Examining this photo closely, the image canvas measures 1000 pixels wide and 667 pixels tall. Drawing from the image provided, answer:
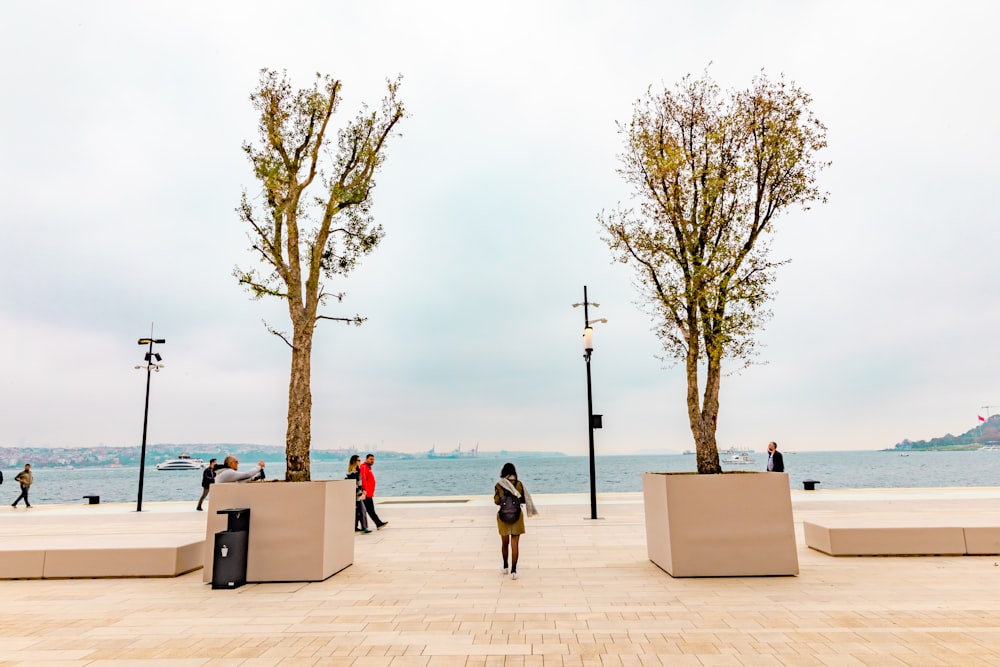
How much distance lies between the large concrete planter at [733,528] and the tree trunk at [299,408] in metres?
5.76

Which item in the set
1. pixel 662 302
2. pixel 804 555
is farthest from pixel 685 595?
pixel 662 302

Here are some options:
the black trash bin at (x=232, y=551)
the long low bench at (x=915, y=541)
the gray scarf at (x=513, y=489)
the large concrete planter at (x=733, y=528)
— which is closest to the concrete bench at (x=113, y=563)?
the black trash bin at (x=232, y=551)

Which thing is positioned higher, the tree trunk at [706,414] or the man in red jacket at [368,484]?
the tree trunk at [706,414]

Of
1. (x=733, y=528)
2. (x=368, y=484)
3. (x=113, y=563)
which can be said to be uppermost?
(x=368, y=484)

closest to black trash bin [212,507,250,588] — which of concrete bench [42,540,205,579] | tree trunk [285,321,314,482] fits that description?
tree trunk [285,321,314,482]

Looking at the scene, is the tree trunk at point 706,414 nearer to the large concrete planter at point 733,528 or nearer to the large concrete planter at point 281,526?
the large concrete planter at point 733,528

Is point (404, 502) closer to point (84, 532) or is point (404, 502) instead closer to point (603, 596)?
point (84, 532)

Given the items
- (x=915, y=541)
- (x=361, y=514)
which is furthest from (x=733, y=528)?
(x=361, y=514)

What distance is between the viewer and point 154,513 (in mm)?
19500

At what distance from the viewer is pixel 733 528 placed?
839 cm

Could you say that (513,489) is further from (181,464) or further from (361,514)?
(181,464)

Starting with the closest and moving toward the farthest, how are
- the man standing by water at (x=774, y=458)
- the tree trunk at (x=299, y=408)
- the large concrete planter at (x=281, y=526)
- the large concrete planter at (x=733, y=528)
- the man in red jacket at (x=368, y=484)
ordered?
the large concrete planter at (x=733, y=528) → the large concrete planter at (x=281, y=526) → the tree trunk at (x=299, y=408) → the man in red jacket at (x=368, y=484) → the man standing by water at (x=774, y=458)

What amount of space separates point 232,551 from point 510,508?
3.91 meters

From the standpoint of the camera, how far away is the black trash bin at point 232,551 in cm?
820
